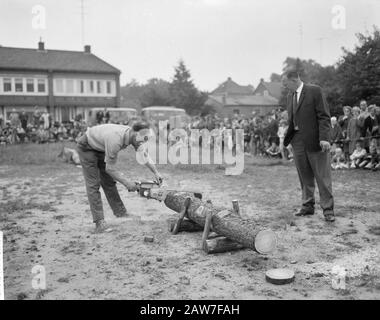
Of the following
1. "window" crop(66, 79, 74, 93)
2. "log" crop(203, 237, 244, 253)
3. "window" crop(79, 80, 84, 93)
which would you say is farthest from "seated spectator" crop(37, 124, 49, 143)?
"log" crop(203, 237, 244, 253)

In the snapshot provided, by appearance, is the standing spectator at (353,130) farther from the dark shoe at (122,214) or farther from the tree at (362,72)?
the dark shoe at (122,214)

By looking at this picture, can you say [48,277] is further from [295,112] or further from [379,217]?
[379,217]

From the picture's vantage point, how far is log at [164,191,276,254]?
4309 mm

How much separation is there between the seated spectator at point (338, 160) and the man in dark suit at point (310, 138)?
5704 millimetres

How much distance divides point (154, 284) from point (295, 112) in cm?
338

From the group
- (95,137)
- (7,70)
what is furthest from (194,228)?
(7,70)

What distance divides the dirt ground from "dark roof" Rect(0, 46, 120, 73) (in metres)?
32.1

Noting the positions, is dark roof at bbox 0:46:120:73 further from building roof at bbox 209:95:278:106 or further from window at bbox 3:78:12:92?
building roof at bbox 209:95:278:106

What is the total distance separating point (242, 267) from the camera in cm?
428

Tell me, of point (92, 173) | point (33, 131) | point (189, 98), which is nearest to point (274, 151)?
point (92, 173)

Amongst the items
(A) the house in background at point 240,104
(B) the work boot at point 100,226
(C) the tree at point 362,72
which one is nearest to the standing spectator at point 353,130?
(C) the tree at point 362,72

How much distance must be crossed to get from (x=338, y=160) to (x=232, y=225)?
8034mm

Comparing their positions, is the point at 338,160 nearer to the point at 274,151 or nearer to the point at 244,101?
the point at 274,151

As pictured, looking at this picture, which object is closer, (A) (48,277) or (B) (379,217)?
(A) (48,277)
